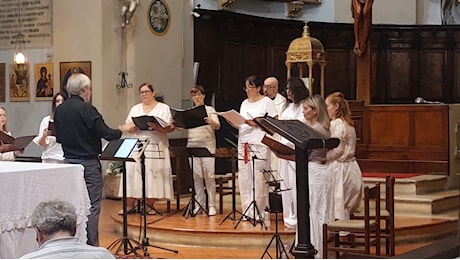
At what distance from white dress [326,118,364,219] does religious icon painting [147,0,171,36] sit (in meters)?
5.04

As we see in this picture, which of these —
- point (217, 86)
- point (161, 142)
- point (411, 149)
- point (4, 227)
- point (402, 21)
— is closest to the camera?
point (4, 227)

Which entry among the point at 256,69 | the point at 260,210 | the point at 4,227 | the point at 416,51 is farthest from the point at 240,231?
the point at 416,51

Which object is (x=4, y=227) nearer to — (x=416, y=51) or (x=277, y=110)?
(x=277, y=110)

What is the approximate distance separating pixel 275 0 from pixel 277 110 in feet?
18.7

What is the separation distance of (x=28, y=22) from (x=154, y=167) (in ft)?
13.5

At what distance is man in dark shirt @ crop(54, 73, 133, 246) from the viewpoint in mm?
6539

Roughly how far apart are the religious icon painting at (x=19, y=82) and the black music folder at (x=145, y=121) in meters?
4.05

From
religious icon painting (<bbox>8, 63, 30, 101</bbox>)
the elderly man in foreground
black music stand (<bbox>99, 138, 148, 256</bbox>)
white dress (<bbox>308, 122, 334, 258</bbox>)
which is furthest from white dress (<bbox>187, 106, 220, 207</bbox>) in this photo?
the elderly man in foreground

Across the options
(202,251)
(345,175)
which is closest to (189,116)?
(202,251)

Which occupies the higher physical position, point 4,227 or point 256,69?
point 256,69

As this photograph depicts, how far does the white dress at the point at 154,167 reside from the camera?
9062 millimetres

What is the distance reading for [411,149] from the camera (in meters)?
10.8

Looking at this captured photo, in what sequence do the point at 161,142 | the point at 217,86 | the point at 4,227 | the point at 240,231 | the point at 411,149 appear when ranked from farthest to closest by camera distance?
the point at 217,86 → the point at 411,149 → the point at 161,142 → the point at 240,231 → the point at 4,227

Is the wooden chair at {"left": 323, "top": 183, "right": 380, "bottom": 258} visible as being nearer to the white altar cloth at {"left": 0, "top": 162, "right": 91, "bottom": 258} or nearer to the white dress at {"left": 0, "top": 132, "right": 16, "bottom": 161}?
the white altar cloth at {"left": 0, "top": 162, "right": 91, "bottom": 258}
